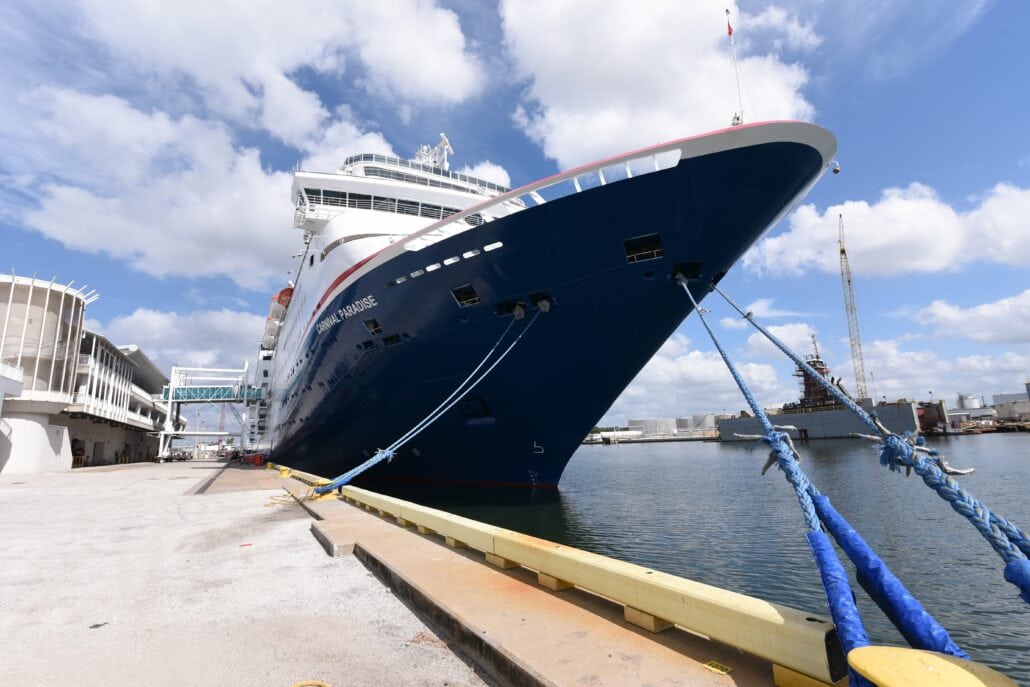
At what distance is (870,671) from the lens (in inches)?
83.6

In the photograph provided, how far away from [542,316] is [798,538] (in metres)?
7.02

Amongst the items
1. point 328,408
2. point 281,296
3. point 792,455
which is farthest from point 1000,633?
point 281,296

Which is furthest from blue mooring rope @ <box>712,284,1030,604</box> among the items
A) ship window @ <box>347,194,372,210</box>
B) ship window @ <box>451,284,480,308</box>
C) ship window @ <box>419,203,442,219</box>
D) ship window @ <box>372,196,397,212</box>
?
ship window @ <box>347,194,372,210</box>

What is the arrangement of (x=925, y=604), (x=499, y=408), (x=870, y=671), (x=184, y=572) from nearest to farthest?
(x=870, y=671), (x=184, y=572), (x=925, y=604), (x=499, y=408)

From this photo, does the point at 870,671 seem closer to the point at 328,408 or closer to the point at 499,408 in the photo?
the point at 499,408

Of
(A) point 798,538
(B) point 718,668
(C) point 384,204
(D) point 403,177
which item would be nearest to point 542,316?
(A) point 798,538

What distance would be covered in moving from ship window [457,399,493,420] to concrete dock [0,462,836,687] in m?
5.67

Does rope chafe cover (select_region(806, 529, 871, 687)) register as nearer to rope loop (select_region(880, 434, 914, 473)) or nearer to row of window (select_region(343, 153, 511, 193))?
rope loop (select_region(880, 434, 914, 473))

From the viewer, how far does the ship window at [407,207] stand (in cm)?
1981

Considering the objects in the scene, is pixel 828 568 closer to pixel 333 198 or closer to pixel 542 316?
pixel 542 316

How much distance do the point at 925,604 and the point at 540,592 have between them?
6.13 meters

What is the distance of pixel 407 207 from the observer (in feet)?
65.1

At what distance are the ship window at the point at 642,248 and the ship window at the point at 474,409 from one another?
5.21 metres

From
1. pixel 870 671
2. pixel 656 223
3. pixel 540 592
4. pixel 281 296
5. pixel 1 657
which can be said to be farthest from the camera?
pixel 281 296
